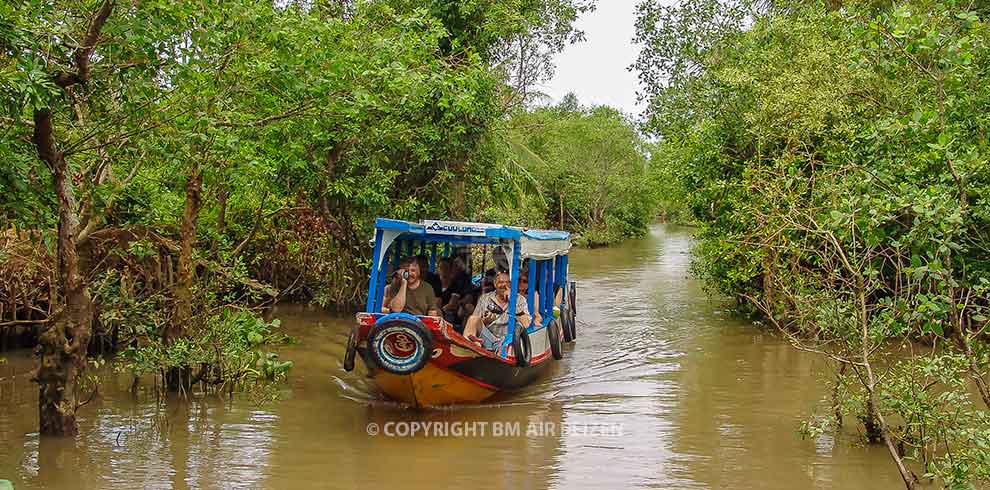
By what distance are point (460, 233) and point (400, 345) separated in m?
1.58

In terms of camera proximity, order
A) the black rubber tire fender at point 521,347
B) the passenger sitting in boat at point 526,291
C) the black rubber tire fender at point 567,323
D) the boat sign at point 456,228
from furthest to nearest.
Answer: the black rubber tire fender at point 567,323
the passenger sitting in boat at point 526,291
the black rubber tire fender at point 521,347
the boat sign at point 456,228

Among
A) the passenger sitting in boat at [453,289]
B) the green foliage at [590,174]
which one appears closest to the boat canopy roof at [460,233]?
the passenger sitting in boat at [453,289]

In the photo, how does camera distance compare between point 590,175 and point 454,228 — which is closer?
point 454,228

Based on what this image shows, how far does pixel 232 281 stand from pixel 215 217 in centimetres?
98

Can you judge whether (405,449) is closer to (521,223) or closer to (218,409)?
(218,409)

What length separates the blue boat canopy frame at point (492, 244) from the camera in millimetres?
9250

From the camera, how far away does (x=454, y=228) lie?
9328 mm

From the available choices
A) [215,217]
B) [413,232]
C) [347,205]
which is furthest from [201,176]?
[347,205]

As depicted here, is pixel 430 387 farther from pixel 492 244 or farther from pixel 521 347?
pixel 492 244

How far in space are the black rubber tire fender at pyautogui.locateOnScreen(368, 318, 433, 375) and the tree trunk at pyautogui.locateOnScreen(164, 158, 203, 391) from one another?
7.34ft

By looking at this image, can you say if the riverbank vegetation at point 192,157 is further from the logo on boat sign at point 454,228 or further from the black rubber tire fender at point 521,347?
the black rubber tire fender at point 521,347

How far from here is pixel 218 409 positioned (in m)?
9.15

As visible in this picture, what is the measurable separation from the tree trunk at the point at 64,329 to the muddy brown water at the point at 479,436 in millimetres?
240

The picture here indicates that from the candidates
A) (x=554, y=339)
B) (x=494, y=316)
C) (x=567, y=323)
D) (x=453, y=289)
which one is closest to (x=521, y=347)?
(x=494, y=316)
